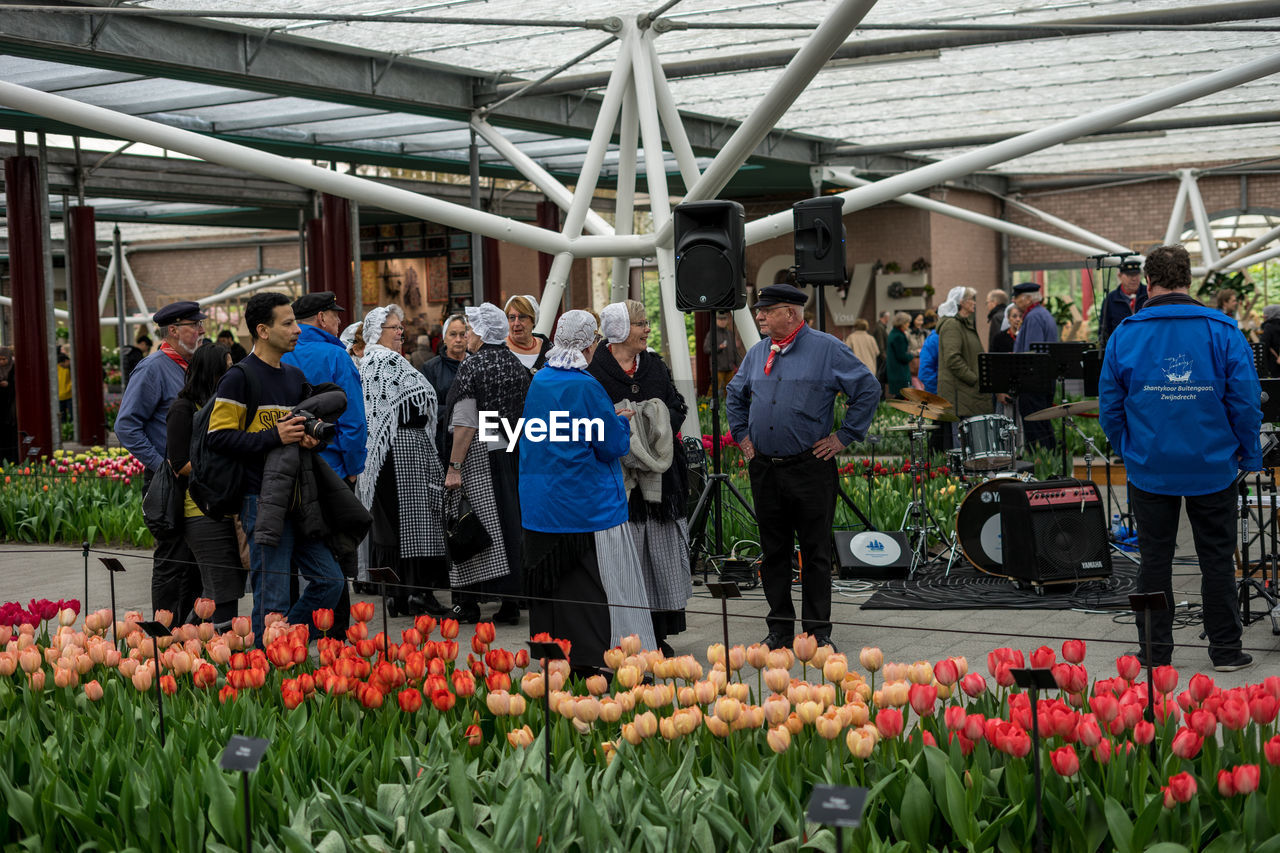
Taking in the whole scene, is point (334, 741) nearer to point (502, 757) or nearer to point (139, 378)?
point (502, 757)

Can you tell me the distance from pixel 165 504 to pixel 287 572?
1.01 meters

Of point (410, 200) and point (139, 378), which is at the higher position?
point (410, 200)

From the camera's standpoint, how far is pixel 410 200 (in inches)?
459

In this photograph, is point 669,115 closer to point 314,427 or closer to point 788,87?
point 788,87

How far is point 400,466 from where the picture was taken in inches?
296

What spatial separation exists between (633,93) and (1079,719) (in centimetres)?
1018

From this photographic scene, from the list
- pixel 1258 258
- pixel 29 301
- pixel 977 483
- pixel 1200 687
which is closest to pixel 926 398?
pixel 977 483

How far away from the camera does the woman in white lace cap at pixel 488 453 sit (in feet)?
22.5

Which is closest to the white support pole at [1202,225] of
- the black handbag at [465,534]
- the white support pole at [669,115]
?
the white support pole at [669,115]

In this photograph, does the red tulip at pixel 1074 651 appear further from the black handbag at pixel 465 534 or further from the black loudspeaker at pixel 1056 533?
the black loudspeaker at pixel 1056 533

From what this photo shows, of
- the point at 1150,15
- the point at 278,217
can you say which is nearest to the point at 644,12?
the point at 1150,15

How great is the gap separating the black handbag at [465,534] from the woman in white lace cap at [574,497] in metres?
1.10

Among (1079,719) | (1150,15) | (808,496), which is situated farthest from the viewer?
(1150,15)

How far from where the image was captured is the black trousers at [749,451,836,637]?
6.37 metres
